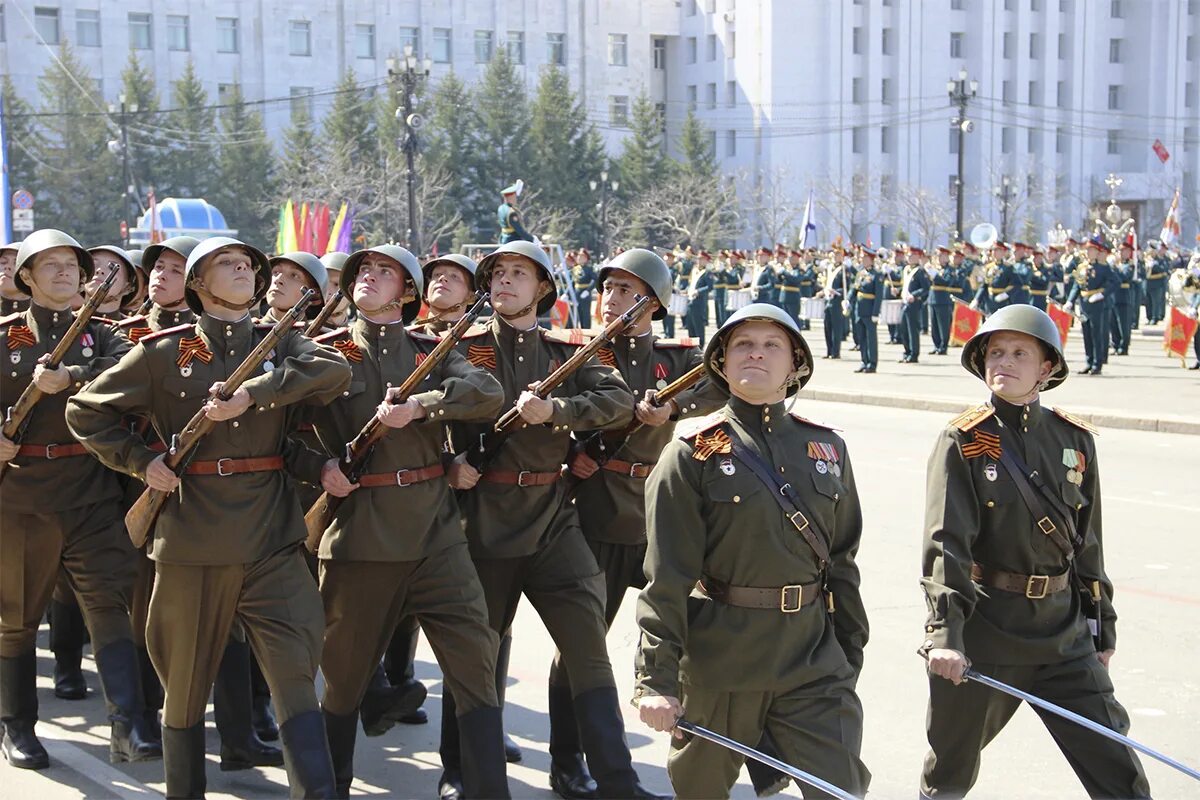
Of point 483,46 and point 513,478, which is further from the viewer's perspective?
point 483,46

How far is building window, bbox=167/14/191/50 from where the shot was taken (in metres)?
81.0

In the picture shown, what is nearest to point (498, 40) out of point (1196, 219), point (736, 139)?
point (736, 139)

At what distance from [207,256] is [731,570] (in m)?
2.30

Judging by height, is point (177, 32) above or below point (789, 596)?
above

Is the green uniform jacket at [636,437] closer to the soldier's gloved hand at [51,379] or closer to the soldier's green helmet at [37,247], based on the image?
the soldier's gloved hand at [51,379]

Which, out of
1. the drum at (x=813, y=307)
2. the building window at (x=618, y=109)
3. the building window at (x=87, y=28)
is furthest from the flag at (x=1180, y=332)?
the building window at (x=618, y=109)

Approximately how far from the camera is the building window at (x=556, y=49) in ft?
293

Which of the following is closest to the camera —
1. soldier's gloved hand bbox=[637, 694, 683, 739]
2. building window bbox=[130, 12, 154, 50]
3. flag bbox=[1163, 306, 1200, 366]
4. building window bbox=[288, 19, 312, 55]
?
soldier's gloved hand bbox=[637, 694, 683, 739]

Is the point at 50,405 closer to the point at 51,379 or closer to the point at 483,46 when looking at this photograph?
the point at 51,379

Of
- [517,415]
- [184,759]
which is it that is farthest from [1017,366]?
[184,759]

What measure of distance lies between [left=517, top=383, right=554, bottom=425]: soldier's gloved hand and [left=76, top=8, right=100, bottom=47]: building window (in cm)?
7898

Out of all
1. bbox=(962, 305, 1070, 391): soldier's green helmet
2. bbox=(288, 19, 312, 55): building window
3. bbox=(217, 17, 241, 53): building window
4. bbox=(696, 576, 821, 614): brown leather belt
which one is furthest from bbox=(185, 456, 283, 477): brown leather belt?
bbox=(288, 19, 312, 55): building window

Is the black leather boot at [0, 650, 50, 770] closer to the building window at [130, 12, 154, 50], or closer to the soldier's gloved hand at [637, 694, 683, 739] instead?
the soldier's gloved hand at [637, 694, 683, 739]

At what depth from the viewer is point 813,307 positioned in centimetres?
3017
